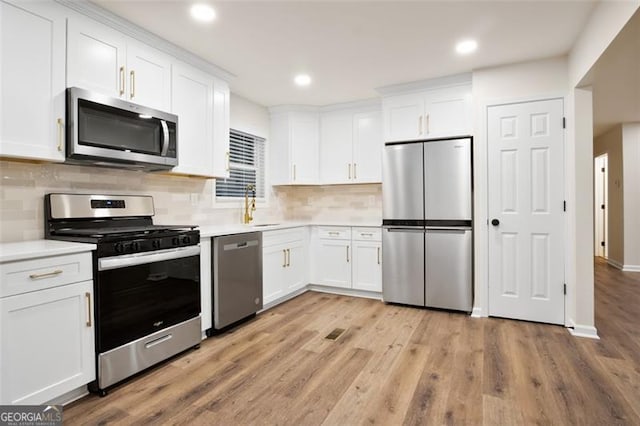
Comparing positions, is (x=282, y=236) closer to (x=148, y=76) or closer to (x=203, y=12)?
(x=148, y=76)

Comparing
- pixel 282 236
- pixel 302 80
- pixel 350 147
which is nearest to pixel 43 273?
pixel 282 236

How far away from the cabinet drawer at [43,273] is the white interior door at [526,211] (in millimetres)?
3375

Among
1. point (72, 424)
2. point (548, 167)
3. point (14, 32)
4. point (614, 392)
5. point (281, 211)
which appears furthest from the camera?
point (281, 211)

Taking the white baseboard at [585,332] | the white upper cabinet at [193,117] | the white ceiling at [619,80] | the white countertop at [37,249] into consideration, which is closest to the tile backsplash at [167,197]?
the white countertop at [37,249]

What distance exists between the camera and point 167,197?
124 inches

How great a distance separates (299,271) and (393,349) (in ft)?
5.89

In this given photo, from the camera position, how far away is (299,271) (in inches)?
167

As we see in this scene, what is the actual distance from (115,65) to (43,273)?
1496 millimetres

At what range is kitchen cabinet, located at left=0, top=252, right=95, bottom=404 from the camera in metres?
1.65

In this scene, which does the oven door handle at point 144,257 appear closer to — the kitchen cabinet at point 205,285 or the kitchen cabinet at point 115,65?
the kitchen cabinet at point 205,285

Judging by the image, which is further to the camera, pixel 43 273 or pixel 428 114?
pixel 428 114

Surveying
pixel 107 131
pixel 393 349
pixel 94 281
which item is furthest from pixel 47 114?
pixel 393 349

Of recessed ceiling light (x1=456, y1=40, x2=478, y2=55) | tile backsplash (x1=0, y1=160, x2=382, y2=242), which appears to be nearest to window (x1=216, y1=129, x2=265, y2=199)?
tile backsplash (x1=0, y1=160, x2=382, y2=242)

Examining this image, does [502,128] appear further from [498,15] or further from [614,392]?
[614,392]
